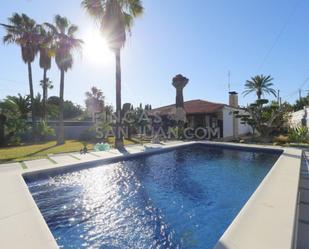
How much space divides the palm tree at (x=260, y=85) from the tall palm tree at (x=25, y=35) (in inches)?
1014

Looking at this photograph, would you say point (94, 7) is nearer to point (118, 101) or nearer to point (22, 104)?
point (118, 101)

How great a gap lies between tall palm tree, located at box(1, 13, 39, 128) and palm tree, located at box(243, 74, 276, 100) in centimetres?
2577

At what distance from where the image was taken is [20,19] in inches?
738

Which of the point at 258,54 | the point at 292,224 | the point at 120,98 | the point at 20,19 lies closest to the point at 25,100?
the point at 20,19

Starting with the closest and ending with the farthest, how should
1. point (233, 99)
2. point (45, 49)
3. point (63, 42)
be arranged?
1. point (63, 42)
2. point (45, 49)
3. point (233, 99)

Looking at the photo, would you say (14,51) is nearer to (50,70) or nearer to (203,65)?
(50,70)

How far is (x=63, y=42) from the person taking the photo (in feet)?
56.6

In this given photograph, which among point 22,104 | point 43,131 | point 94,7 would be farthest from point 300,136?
point 22,104

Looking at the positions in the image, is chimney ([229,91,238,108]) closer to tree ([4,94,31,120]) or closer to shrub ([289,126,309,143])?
shrub ([289,126,309,143])

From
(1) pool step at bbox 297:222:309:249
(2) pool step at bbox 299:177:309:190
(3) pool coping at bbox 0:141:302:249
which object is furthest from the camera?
(2) pool step at bbox 299:177:309:190

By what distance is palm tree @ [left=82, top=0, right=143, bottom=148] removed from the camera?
43.6 ft

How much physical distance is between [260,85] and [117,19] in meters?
22.8

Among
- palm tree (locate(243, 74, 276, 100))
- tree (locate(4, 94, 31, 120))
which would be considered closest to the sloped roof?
palm tree (locate(243, 74, 276, 100))

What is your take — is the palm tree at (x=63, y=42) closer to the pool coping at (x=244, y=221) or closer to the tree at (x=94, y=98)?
the pool coping at (x=244, y=221)
